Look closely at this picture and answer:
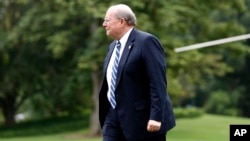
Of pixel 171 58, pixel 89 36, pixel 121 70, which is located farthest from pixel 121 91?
pixel 89 36

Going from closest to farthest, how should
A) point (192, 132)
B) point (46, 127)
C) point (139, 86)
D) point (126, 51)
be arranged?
point (139, 86) → point (126, 51) → point (192, 132) → point (46, 127)

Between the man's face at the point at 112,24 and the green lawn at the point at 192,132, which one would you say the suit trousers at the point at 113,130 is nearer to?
the man's face at the point at 112,24

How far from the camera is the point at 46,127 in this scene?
32.1 metres

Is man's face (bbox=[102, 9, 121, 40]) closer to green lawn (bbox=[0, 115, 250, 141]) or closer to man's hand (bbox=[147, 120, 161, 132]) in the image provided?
man's hand (bbox=[147, 120, 161, 132])

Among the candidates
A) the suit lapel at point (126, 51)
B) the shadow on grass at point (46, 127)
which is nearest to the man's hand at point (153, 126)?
the suit lapel at point (126, 51)

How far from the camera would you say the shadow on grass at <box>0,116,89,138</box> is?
30.9 m

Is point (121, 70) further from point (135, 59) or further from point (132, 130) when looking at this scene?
point (132, 130)

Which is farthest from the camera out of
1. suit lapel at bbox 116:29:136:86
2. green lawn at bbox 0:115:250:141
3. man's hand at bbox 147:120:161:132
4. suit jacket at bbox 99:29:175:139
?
green lawn at bbox 0:115:250:141

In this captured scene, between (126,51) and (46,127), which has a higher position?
(126,51)

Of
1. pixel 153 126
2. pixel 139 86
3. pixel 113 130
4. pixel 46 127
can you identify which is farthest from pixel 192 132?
pixel 153 126

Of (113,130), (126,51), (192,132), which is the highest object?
(126,51)

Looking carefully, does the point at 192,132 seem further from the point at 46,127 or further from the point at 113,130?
the point at 113,130

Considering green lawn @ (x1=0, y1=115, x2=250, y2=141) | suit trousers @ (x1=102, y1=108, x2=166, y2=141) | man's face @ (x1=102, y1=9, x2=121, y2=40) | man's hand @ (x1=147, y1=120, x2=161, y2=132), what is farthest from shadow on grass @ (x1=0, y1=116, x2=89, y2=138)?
man's hand @ (x1=147, y1=120, x2=161, y2=132)

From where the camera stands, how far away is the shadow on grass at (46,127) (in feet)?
101
